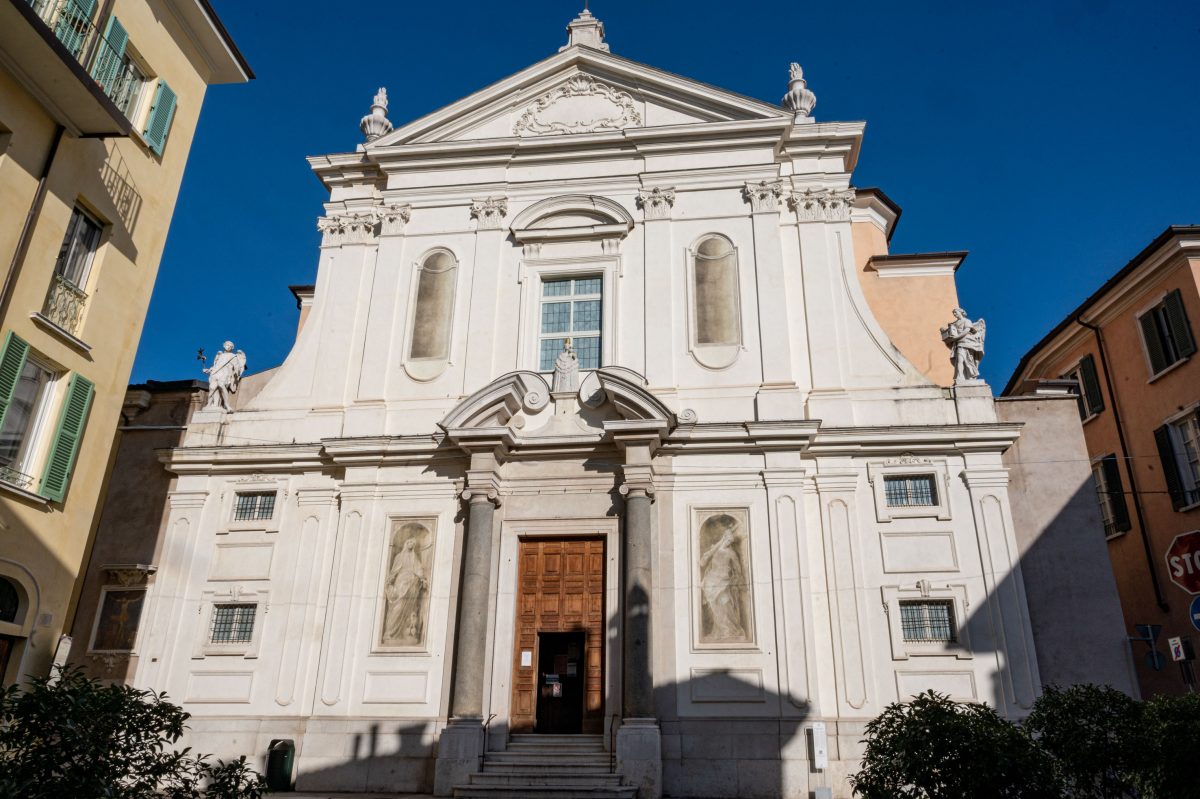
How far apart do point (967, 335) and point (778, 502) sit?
16.8 ft

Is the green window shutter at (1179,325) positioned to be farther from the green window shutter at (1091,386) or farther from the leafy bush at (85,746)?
the leafy bush at (85,746)

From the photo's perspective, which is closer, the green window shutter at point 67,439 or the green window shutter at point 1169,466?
the green window shutter at point 67,439

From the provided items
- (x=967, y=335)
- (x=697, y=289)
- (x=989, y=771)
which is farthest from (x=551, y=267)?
(x=989, y=771)

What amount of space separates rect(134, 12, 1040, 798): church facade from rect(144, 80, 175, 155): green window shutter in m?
4.92

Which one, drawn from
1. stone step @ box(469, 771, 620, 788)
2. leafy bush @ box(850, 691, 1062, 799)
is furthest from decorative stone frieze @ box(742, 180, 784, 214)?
leafy bush @ box(850, 691, 1062, 799)

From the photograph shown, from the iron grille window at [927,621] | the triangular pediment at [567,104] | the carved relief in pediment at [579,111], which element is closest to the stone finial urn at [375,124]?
the triangular pediment at [567,104]

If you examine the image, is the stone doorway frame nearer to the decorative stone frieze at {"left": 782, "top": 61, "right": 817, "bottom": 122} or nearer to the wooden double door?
the wooden double door

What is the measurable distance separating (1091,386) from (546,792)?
18011 mm

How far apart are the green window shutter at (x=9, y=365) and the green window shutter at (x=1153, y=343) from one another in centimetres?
2264

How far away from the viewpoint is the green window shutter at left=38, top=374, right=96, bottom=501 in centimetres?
1281

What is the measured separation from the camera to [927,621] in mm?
15398

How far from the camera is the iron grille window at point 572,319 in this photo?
60.3 ft

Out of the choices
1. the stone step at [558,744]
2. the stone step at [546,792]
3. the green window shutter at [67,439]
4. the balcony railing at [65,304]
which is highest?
the balcony railing at [65,304]

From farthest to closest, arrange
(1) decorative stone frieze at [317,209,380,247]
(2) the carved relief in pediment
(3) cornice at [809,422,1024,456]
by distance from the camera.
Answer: (2) the carved relief in pediment, (1) decorative stone frieze at [317,209,380,247], (3) cornice at [809,422,1024,456]
